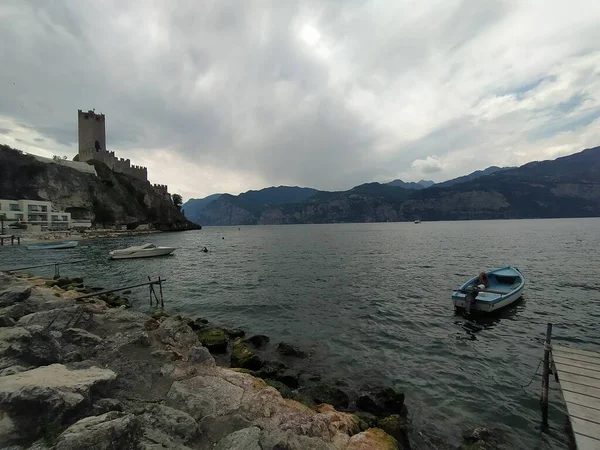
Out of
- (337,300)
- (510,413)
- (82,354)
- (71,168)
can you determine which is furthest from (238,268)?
(71,168)

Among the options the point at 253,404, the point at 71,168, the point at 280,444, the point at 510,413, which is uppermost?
the point at 71,168

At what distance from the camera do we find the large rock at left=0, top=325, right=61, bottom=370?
6578 mm

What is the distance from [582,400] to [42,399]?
1170 cm

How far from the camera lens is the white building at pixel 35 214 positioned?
Answer: 268 feet

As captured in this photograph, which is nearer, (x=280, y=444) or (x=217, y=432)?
(x=280, y=444)

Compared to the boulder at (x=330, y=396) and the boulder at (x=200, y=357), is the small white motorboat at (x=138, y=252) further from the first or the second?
the boulder at (x=330, y=396)

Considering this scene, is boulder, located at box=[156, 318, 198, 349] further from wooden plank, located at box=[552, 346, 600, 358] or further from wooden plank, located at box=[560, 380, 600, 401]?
wooden plank, located at box=[552, 346, 600, 358]

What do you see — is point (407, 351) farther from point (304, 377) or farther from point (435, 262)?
point (435, 262)

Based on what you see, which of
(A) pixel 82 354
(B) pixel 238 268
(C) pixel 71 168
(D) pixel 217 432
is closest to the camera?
(D) pixel 217 432

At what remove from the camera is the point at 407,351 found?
13344mm

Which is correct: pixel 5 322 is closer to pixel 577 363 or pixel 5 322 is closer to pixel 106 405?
pixel 106 405

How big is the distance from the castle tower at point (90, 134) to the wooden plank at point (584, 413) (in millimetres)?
146420

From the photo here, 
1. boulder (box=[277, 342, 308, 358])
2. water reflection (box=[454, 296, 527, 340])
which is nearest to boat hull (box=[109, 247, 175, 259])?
boulder (box=[277, 342, 308, 358])

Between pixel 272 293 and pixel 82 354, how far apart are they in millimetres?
16624
